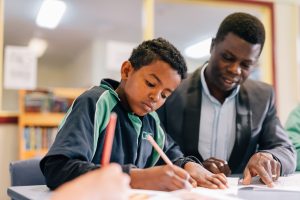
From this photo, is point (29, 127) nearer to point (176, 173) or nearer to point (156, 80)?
point (156, 80)

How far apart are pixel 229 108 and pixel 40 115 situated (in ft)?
6.81

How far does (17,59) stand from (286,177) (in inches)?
84.7

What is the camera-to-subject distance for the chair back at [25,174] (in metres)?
1.20

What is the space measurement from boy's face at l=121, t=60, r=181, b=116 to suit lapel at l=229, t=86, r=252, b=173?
478mm

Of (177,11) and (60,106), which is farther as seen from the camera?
(177,11)

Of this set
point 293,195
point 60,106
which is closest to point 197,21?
point 60,106

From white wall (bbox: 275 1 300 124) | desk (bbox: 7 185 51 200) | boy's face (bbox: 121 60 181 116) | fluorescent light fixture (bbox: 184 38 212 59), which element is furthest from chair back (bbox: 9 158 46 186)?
fluorescent light fixture (bbox: 184 38 212 59)

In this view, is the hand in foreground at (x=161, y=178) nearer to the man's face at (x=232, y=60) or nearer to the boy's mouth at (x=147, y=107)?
the boy's mouth at (x=147, y=107)

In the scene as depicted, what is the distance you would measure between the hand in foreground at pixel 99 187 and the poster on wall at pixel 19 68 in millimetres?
2521

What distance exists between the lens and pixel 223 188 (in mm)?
883

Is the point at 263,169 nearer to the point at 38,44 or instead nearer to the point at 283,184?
the point at 283,184

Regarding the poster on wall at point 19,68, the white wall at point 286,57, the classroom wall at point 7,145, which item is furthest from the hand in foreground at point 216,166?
the white wall at point 286,57

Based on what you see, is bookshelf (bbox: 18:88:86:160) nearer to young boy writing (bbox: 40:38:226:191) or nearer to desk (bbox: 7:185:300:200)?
young boy writing (bbox: 40:38:226:191)

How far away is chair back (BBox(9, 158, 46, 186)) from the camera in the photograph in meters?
1.20
